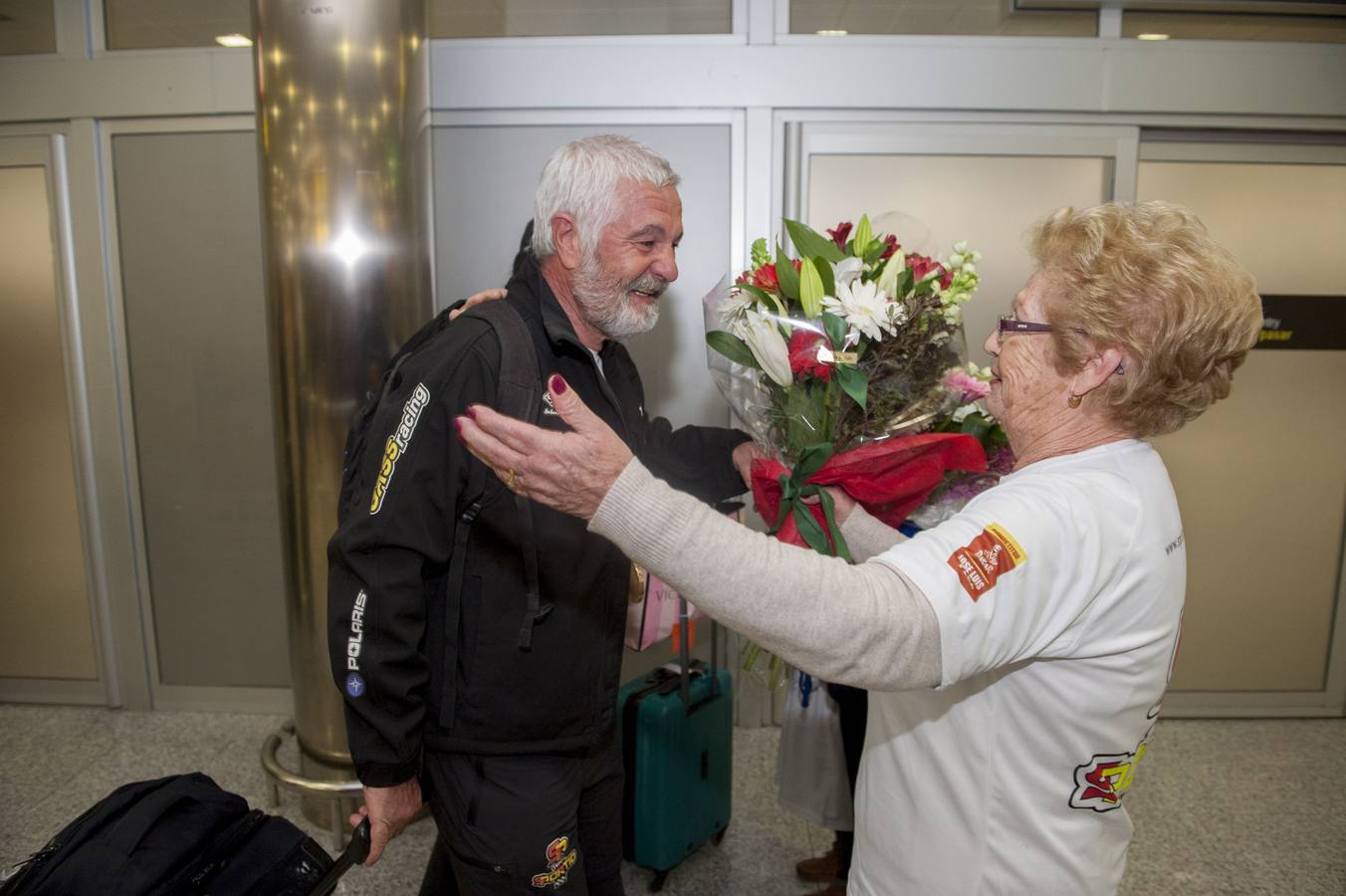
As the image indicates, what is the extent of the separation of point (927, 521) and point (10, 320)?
3.52m

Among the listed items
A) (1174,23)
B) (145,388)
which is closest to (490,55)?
(145,388)

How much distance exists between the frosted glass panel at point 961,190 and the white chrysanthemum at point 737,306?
1.60m

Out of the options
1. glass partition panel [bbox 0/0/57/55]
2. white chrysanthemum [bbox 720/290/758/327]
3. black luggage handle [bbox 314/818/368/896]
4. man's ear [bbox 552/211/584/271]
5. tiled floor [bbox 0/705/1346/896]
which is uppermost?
glass partition panel [bbox 0/0/57/55]

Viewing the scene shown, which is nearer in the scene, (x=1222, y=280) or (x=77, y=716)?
(x=1222, y=280)

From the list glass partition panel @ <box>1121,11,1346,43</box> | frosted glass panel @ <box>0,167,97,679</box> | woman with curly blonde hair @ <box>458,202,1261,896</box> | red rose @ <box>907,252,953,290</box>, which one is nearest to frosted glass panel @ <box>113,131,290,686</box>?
frosted glass panel @ <box>0,167,97,679</box>

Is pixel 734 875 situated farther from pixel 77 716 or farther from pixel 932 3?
pixel 932 3

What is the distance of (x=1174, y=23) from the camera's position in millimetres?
2969

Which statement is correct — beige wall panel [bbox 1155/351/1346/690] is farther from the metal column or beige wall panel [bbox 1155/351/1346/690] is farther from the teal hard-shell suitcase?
the metal column

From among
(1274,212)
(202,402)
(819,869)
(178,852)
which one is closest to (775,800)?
(819,869)

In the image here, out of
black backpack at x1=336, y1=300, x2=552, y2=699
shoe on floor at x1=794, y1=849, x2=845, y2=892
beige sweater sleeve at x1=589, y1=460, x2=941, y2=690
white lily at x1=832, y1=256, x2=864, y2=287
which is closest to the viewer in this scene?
beige sweater sleeve at x1=589, y1=460, x2=941, y2=690

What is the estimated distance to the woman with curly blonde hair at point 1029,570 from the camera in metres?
0.85

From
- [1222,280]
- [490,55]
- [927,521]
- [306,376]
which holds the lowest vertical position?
[927,521]

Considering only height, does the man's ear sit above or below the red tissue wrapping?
above

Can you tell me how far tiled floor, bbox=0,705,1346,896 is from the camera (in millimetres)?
2375
